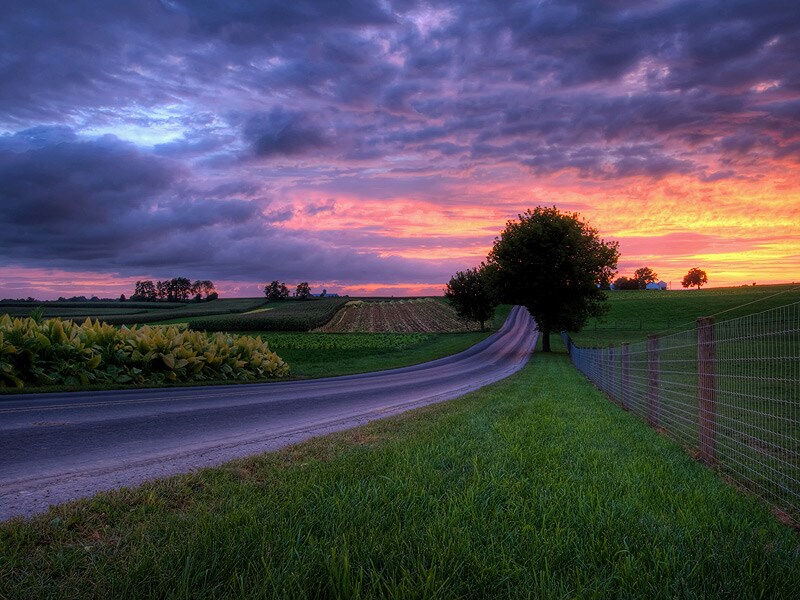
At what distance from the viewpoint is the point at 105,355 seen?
603 inches

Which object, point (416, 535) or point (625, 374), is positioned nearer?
point (416, 535)

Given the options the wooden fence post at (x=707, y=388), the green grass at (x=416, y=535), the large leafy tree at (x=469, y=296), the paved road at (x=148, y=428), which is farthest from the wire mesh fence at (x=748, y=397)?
the large leafy tree at (x=469, y=296)

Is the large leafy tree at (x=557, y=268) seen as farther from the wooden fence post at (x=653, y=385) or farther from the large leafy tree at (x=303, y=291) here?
the large leafy tree at (x=303, y=291)

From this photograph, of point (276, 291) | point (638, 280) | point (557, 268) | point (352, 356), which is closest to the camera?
point (352, 356)

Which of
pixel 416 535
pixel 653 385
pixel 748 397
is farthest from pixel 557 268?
pixel 416 535

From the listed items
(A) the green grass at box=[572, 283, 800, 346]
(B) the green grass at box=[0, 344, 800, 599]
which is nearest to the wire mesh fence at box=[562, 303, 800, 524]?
(B) the green grass at box=[0, 344, 800, 599]

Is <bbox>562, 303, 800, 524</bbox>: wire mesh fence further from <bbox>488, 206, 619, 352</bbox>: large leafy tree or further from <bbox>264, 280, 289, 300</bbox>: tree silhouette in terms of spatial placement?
<bbox>264, 280, 289, 300</bbox>: tree silhouette

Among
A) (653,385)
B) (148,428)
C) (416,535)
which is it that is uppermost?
(416,535)

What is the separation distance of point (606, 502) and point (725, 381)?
12.5 feet

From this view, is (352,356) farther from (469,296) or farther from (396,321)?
(396,321)

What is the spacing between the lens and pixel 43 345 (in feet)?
46.0

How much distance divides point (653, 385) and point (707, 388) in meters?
3.16

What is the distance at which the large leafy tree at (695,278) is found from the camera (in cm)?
14688

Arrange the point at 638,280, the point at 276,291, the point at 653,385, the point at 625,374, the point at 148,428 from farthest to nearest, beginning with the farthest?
1. the point at 638,280
2. the point at 276,291
3. the point at 625,374
4. the point at 653,385
5. the point at 148,428
